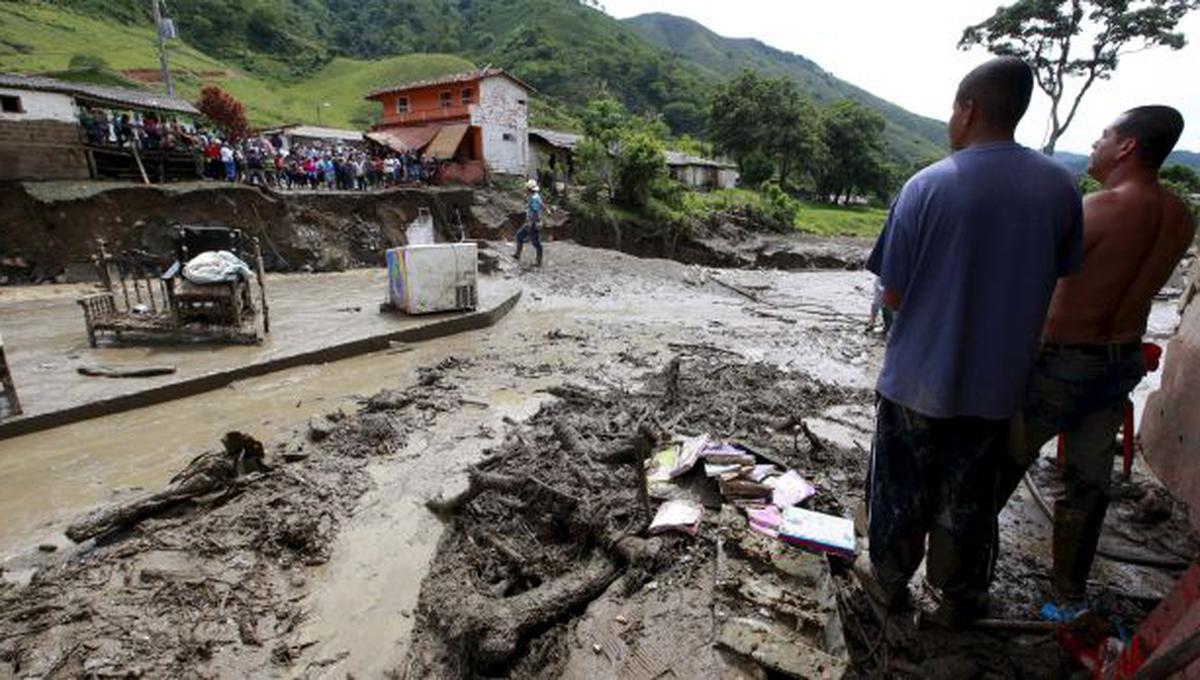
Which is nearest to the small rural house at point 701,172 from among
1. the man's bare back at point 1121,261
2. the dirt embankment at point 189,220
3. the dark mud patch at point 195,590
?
the dirt embankment at point 189,220

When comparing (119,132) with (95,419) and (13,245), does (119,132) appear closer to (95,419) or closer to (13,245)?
(13,245)

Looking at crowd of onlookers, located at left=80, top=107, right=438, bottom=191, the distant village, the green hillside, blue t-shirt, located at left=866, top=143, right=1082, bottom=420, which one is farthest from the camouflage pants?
the green hillside

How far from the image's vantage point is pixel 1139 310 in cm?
256

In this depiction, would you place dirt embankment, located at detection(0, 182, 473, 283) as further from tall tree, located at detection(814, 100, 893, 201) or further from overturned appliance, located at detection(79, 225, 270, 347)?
tall tree, located at detection(814, 100, 893, 201)

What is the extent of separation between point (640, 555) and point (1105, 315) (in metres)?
2.45

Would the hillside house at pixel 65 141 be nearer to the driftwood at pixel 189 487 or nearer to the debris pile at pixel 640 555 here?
the driftwood at pixel 189 487

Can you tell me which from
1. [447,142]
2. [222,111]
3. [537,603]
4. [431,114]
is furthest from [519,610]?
[222,111]

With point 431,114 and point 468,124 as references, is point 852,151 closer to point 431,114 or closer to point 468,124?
point 468,124

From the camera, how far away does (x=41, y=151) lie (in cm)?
1541

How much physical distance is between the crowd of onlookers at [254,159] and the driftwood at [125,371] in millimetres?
13405

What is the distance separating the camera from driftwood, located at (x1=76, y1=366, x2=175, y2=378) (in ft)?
23.5

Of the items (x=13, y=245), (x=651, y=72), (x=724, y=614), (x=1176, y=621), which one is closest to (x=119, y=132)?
(x=13, y=245)

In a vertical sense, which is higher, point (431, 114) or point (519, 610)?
point (431, 114)

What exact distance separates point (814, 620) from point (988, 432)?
43.3 inches
